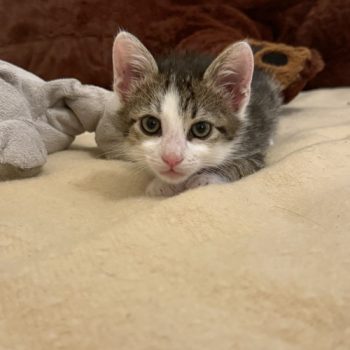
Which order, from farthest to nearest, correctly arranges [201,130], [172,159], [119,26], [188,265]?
[119,26]
[201,130]
[172,159]
[188,265]

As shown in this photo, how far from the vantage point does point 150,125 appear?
1.13m

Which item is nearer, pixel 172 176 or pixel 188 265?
pixel 188 265

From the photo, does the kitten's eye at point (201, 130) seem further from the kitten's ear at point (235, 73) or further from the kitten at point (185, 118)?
the kitten's ear at point (235, 73)

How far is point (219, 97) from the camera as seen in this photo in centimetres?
118

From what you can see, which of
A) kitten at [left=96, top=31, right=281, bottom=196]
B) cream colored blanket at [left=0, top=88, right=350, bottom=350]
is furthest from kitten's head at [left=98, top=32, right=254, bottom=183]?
cream colored blanket at [left=0, top=88, right=350, bottom=350]

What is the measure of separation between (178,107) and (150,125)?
89mm

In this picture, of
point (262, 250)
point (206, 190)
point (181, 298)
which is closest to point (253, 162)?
point (206, 190)

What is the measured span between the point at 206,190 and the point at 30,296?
0.39 metres

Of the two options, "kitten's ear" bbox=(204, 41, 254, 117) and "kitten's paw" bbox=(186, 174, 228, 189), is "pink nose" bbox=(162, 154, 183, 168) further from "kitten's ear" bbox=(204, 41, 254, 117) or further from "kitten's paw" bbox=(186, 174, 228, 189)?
"kitten's ear" bbox=(204, 41, 254, 117)

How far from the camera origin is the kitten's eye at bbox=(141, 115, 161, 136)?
1.12 meters

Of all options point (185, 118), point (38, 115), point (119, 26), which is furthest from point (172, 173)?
point (119, 26)

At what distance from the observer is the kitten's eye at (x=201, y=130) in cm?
110

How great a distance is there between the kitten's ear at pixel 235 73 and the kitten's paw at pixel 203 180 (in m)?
0.22

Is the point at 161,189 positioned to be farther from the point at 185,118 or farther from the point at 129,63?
the point at 129,63
